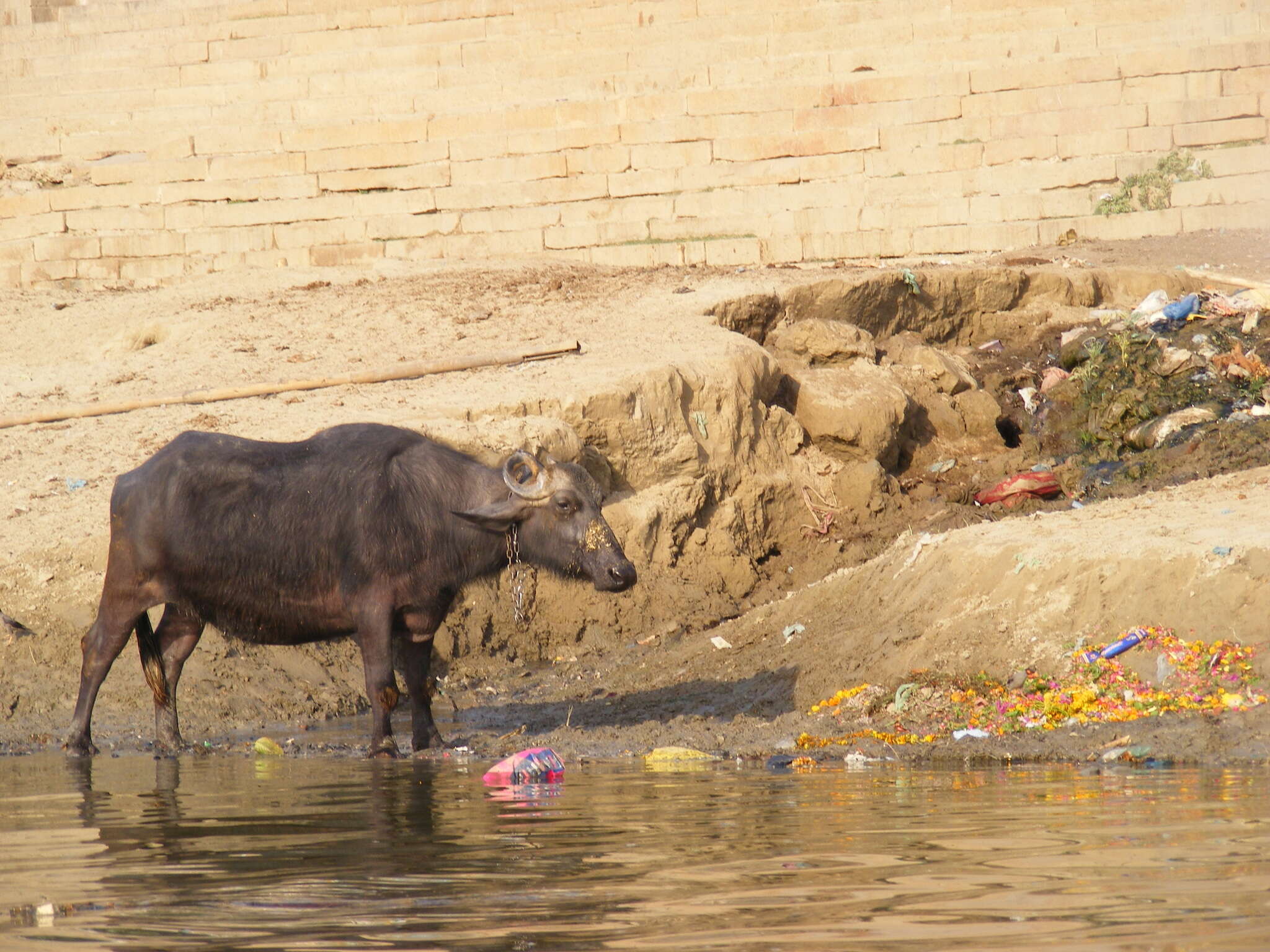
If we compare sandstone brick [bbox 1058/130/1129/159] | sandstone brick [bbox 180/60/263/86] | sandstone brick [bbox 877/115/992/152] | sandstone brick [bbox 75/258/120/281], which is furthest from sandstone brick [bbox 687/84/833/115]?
sandstone brick [bbox 75/258/120/281]

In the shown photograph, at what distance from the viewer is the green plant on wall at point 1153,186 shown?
58.7 ft

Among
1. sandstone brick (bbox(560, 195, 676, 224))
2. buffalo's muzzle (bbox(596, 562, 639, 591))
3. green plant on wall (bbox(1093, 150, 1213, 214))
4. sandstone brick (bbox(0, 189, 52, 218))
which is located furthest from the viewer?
sandstone brick (bbox(0, 189, 52, 218))

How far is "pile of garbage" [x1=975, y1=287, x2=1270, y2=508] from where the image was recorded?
1312cm

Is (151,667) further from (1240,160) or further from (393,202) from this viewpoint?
(1240,160)

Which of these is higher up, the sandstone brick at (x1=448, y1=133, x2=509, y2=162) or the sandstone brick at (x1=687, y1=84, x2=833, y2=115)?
the sandstone brick at (x1=687, y1=84, x2=833, y2=115)

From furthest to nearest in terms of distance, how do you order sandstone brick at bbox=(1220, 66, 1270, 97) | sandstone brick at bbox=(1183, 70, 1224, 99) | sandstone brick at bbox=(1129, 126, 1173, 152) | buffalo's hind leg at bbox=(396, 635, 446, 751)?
sandstone brick at bbox=(1183, 70, 1224, 99) → sandstone brick at bbox=(1220, 66, 1270, 97) → sandstone brick at bbox=(1129, 126, 1173, 152) → buffalo's hind leg at bbox=(396, 635, 446, 751)

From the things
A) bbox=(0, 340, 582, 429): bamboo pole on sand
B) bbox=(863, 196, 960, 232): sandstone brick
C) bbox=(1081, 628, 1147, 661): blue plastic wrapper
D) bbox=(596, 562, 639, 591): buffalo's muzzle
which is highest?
bbox=(863, 196, 960, 232): sandstone brick

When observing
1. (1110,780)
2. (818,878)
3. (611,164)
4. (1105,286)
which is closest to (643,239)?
(611,164)

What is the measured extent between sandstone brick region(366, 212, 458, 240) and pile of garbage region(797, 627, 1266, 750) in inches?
489

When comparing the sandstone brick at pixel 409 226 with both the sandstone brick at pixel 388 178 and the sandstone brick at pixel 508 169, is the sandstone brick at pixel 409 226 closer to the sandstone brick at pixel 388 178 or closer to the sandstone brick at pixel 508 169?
the sandstone brick at pixel 388 178

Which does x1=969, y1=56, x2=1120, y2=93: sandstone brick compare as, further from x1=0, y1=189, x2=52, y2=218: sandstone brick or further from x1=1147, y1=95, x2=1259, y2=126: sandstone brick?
x1=0, y1=189, x2=52, y2=218: sandstone brick

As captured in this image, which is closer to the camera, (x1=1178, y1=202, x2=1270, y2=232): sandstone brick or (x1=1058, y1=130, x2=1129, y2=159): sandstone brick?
(x1=1178, y1=202, x2=1270, y2=232): sandstone brick

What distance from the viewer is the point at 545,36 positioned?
20.6m

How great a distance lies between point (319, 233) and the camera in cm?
1978
